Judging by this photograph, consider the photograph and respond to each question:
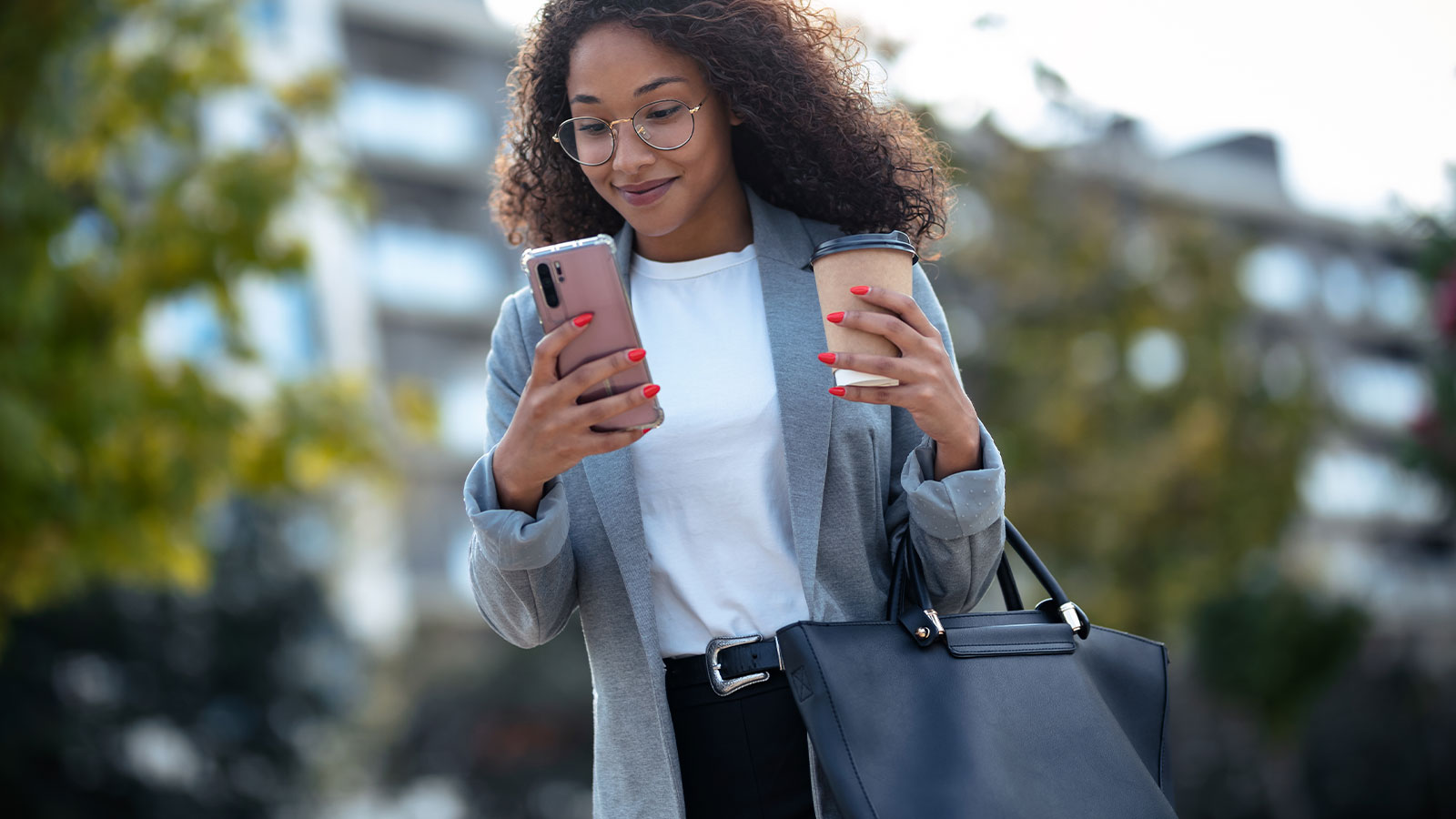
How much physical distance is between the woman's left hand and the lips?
1.40ft

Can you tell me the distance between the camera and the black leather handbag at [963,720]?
1741mm

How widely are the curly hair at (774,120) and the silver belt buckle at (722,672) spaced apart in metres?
0.76

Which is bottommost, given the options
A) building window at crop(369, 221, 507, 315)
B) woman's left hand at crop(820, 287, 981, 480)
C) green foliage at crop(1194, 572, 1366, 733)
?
green foliage at crop(1194, 572, 1366, 733)

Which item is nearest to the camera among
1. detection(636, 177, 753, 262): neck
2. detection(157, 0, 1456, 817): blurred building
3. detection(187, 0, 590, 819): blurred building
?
detection(636, 177, 753, 262): neck

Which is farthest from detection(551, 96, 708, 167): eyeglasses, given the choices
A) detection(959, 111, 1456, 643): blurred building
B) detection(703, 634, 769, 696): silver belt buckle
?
detection(959, 111, 1456, 643): blurred building

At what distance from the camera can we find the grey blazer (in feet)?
6.40

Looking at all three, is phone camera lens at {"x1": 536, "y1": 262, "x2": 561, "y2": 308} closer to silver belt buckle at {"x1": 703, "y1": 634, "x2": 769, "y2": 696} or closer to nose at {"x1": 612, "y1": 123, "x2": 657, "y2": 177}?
nose at {"x1": 612, "y1": 123, "x2": 657, "y2": 177}

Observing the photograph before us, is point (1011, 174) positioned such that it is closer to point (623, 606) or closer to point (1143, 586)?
point (1143, 586)

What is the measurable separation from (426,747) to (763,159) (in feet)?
67.5

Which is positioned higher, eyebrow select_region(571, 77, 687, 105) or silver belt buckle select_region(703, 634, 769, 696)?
eyebrow select_region(571, 77, 687, 105)

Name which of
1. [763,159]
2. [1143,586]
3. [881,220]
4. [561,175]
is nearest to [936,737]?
[881,220]

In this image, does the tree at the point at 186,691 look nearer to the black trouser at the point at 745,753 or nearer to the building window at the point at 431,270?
the black trouser at the point at 745,753

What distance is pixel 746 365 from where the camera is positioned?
214cm

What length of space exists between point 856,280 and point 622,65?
0.56 m
